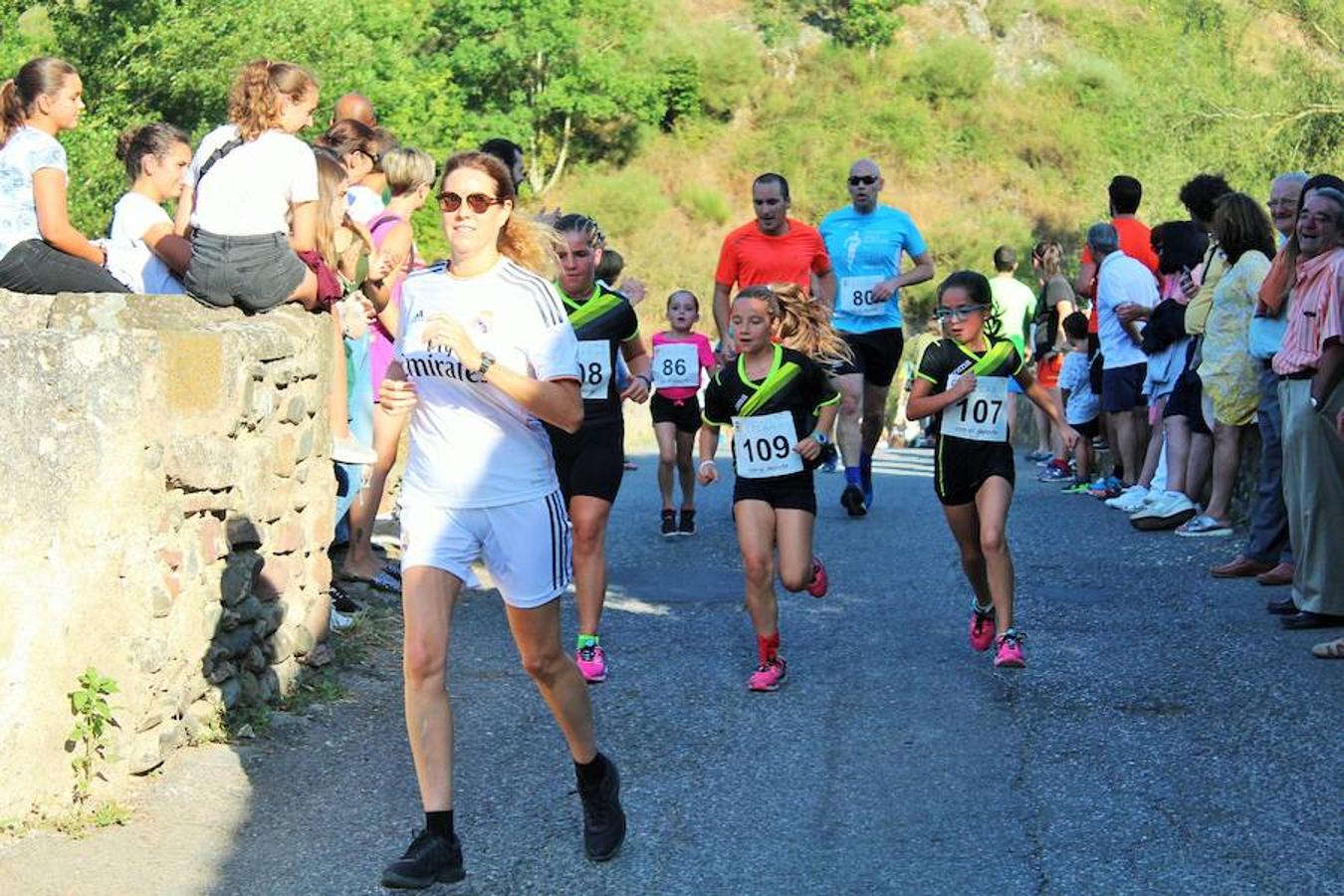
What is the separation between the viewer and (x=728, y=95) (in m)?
57.3

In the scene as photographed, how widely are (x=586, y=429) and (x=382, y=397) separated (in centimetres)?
302

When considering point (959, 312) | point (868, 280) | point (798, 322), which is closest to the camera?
point (798, 322)

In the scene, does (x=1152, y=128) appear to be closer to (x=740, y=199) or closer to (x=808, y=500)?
(x=808, y=500)

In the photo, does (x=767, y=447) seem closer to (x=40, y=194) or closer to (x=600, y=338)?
(x=600, y=338)

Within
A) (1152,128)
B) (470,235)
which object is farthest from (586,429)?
(1152,128)

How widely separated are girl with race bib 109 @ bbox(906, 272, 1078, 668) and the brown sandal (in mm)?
1290

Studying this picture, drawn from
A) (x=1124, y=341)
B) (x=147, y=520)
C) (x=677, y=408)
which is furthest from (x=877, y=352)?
(x=147, y=520)

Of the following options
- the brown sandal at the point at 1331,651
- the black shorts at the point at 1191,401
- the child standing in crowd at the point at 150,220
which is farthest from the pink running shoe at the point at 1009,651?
the black shorts at the point at 1191,401

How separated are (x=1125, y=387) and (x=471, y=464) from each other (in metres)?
9.45

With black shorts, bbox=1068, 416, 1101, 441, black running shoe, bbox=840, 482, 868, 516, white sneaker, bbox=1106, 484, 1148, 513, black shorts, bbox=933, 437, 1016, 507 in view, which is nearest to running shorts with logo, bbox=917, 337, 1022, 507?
black shorts, bbox=933, 437, 1016, 507

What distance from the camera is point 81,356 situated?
5742 millimetres

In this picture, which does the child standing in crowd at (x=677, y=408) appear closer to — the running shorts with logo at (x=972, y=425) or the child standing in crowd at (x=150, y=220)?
the running shorts with logo at (x=972, y=425)

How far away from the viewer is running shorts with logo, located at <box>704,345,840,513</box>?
8016mm

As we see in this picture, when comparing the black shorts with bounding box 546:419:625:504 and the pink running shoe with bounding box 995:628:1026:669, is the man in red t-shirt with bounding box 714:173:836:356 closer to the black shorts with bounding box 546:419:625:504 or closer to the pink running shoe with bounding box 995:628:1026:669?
the black shorts with bounding box 546:419:625:504
